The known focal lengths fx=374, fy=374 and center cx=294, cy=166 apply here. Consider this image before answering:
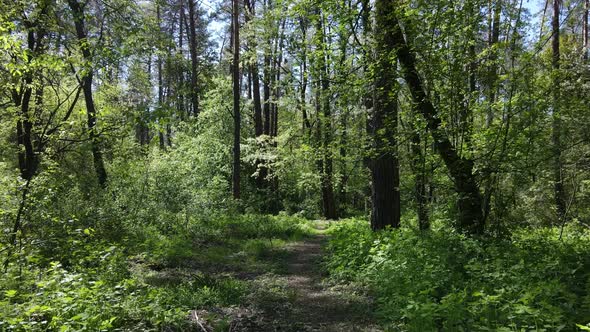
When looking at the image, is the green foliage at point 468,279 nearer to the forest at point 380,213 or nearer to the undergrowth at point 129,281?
the forest at point 380,213

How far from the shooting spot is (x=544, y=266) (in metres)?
4.53

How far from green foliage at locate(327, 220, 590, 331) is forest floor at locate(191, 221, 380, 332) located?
0.33 m

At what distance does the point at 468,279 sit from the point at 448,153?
8.29ft

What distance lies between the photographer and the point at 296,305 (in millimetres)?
5676

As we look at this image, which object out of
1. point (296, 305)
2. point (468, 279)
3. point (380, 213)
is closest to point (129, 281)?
point (296, 305)

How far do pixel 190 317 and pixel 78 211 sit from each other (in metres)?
6.88

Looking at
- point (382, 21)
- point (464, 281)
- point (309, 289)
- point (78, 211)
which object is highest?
point (382, 21)

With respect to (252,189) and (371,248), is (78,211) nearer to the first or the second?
(371,248)

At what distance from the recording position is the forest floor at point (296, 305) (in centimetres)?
481

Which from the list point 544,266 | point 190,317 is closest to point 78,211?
point 190,317

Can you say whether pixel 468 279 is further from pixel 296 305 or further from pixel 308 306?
pixel 296 305

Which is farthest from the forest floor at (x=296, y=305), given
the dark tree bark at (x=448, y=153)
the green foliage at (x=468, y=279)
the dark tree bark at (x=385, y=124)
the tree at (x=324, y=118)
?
Result: the tree at (x=324, y=118)

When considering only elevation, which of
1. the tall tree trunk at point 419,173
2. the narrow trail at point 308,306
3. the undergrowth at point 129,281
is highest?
the tall tree trunk at point 419,173

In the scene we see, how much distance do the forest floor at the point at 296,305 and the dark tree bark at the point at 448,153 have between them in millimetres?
2565
